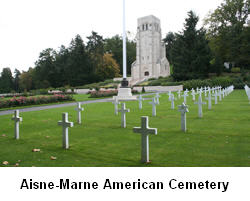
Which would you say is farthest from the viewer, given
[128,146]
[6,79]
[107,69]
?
[6,79]

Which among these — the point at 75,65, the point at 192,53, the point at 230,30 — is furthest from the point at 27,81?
the point at 230,30

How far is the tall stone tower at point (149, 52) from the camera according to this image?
62.8 meters

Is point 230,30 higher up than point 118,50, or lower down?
lower down

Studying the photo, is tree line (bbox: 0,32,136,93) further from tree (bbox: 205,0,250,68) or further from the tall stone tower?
tree (bbox: 205,0,250,68)

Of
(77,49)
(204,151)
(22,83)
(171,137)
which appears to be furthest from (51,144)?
(22,83)

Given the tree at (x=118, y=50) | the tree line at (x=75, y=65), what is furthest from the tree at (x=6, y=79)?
the tree at (x=118, y=50)

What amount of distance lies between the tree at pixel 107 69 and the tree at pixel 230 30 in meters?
28.5

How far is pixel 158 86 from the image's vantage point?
4303 cm

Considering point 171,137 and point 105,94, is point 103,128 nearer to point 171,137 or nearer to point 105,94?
point 171,137

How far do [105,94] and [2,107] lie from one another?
1364cm

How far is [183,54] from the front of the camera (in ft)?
153

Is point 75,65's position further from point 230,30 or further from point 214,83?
point 214,83

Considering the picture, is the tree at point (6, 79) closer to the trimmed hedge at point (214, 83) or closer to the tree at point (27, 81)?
the tree at point (27, 81)

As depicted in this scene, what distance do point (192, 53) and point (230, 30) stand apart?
40.7 feet
